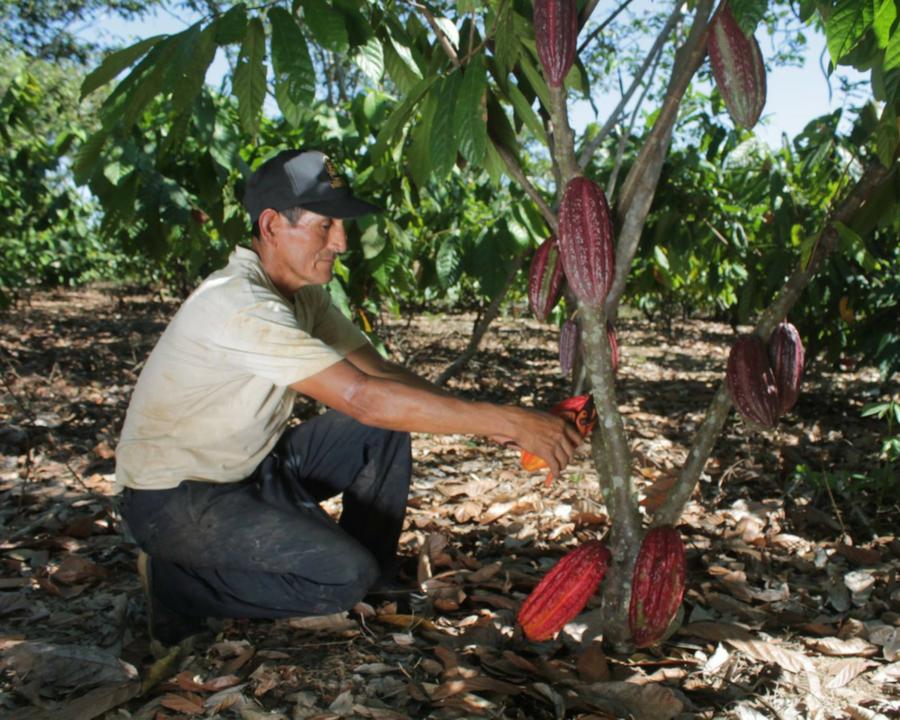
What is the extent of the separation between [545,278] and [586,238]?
28 cm

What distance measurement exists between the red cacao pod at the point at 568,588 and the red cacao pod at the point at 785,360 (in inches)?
22.0

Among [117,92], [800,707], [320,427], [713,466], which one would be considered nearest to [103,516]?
[320,427]

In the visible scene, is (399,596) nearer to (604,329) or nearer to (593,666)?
(593,666)

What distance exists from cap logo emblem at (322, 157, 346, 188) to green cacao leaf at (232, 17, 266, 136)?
455 millimetres

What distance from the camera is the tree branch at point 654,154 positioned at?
4.68 ft

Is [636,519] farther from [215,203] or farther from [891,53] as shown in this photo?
[215,203]

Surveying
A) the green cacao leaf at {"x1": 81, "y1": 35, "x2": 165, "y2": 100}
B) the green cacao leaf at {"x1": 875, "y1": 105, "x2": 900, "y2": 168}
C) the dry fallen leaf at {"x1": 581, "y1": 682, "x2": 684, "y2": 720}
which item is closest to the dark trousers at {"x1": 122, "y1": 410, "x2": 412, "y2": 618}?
the dry fallen leaf at {"x1": 581, "y1": 682, "x2": 684, "y2": 720}

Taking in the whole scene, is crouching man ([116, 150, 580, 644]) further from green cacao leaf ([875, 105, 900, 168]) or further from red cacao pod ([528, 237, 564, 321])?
green cacao leaf ([875, 105, 900, 168])

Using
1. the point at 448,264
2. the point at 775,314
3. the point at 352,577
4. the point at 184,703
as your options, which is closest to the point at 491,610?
the point at 352,577

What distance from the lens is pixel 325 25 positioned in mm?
1311

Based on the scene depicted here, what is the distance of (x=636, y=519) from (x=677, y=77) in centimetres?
89

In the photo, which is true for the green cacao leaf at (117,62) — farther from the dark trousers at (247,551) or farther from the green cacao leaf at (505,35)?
the dark trousers at (247,551)

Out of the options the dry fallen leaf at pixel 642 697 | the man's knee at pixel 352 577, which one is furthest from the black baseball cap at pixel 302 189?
the dry fallen leaf at pixel 642 697

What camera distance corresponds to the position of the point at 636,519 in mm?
1718
